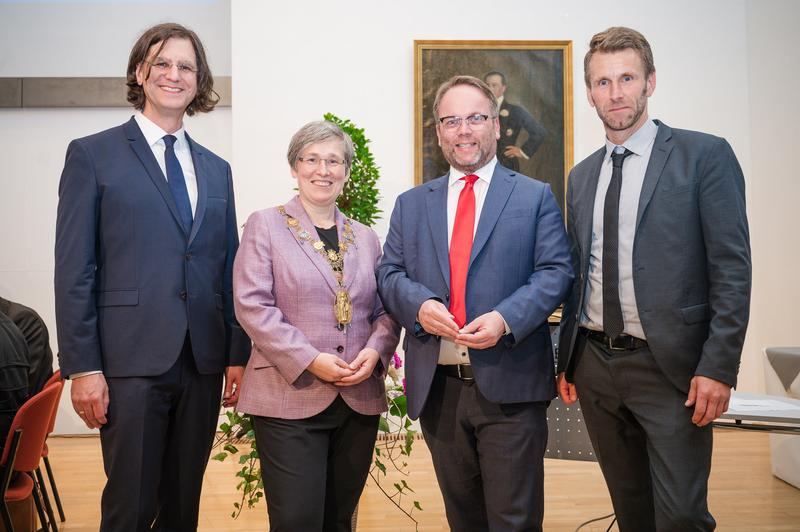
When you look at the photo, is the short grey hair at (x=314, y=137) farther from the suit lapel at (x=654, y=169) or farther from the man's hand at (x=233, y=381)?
the suit lapel at (x=654, y=169)

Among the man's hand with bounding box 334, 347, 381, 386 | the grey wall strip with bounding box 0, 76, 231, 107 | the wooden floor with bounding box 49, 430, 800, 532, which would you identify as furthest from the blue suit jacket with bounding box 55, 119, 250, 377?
the grey wall strip with bounding box 0, 76, 231, 107

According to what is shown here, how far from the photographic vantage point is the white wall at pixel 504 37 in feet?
18.3

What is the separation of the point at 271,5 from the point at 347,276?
13.6 feet

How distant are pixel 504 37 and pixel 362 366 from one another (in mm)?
4346

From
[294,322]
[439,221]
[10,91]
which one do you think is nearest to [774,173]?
[439,221]

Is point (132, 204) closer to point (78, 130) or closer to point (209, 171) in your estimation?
point (209, 171)

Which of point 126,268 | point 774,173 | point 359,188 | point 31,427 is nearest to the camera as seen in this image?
point 126,268

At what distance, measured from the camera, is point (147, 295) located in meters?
2.00

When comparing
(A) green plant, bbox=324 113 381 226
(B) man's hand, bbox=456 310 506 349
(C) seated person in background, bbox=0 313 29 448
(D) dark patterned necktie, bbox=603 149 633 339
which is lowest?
(C) seated person in background, bbox=0 313 29 448

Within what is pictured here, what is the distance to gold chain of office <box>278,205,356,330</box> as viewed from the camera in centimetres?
212

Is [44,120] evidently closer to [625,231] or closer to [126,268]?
[126,268]

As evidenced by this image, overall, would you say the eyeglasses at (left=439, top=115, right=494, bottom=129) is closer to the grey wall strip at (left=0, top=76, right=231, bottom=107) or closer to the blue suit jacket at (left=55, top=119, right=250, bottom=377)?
the blue suit jacket at (left=55, top=119, right=250, bottom=377)

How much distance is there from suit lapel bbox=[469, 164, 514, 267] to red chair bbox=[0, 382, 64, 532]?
1.84m

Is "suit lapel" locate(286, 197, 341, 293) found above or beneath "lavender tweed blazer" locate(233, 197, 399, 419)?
above
